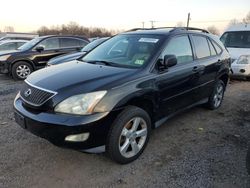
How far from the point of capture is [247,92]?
765 centimetres

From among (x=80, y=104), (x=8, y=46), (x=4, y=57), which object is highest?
(x=8, y=46)

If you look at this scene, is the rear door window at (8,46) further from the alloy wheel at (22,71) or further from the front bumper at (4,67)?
the alloy wheel at (22,71)

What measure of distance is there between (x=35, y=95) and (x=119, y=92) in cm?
105

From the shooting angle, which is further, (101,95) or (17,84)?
(17,84)

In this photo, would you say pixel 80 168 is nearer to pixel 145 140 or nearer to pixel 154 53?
pixel 145 140

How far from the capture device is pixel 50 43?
1041 centimetres

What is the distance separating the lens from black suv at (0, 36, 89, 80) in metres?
9.55

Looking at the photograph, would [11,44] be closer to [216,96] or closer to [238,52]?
[238,52]

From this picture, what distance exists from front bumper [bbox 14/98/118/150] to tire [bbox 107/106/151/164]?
106 mm

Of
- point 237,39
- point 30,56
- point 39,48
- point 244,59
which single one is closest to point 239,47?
point 237,39

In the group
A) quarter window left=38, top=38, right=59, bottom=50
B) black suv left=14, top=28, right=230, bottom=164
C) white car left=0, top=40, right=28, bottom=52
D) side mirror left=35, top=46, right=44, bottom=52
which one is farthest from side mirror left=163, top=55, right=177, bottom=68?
white car left=0, top=40, right=28, bottom=52

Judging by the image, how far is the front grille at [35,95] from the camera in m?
3.23

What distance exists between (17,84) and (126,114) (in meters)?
6.60

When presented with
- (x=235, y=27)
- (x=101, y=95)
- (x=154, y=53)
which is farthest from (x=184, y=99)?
(x=235, y=27)
